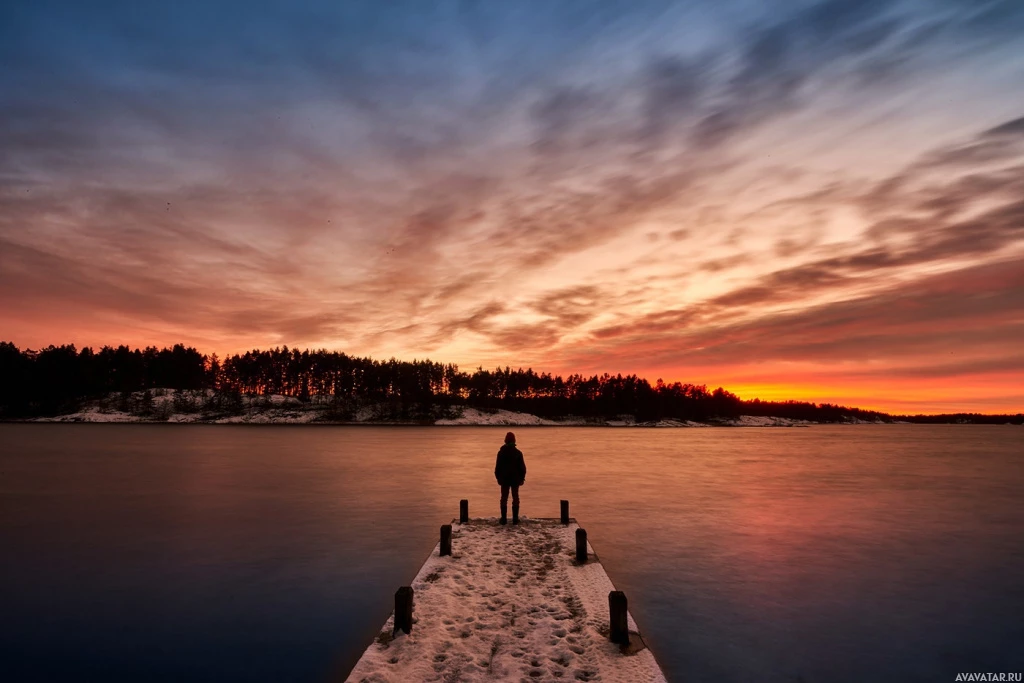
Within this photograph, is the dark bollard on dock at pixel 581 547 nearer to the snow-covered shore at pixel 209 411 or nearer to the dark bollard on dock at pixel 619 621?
the dark bollard on dock at pixel 619 621

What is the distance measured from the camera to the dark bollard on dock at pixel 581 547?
16.6m

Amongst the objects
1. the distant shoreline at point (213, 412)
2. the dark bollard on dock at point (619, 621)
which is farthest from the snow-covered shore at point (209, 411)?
the dark bollard on dock at point (619, 621)

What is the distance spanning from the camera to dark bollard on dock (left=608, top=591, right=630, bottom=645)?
10.7 metres

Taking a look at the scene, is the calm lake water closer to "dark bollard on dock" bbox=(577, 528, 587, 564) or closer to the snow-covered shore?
"dark bollard on dock" bbox=(577, 528, 587, 564)

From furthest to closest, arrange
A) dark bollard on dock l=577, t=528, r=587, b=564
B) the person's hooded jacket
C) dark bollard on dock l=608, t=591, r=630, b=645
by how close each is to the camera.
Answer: the person's hooded jacket → dark bollard on dock l=577, t=528, r=587, b=564 → dark bollard on dock l=608, t=591, r=630, b=645

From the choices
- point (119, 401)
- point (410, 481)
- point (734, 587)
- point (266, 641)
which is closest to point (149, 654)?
point (266, 641)

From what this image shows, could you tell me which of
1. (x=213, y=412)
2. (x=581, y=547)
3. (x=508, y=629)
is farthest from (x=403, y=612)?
(x=213, y=412)

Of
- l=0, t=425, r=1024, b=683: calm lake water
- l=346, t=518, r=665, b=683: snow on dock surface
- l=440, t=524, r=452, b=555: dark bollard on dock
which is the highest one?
l=440, t=524, r=452, b=555: dark bollard on dock

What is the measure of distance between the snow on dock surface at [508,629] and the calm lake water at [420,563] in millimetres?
1691

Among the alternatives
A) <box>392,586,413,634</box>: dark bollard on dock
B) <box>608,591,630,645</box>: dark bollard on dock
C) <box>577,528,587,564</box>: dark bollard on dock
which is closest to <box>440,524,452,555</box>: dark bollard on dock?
<box>577,528,587,564</box>: dark bollard on dock

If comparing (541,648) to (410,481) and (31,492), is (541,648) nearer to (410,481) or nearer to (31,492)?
(410,481)

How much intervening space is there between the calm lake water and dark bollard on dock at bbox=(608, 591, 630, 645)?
5.12 feet

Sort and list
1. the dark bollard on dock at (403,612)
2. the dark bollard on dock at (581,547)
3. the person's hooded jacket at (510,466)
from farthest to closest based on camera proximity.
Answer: the person's hooded jacket at (510,466), the dark bollard on dock at (581,547), the dark bollard on dock at (403,612)

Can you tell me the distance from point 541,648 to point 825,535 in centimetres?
2139
